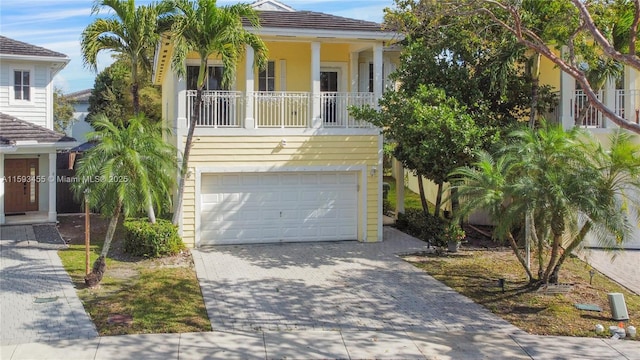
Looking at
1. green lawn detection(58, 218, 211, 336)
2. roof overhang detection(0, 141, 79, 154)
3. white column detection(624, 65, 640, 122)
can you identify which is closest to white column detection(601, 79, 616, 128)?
white column detection(624, 65, 640, 122)

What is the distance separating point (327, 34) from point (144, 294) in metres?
8.44

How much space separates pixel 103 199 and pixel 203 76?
446cm

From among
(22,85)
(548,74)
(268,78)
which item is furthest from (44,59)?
(548,74)

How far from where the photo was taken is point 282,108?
15836 mm

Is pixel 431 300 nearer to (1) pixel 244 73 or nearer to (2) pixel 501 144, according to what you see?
(2) pixel 501 144

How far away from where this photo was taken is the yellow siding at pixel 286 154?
1500 centimetres

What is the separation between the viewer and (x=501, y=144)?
13.3m

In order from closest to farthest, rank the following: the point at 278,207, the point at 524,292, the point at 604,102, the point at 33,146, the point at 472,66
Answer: the point at 524,292, the point at 472,66, the point at 278,207, the point at 604,102, the point at 33,146

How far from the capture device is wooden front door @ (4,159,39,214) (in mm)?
18875

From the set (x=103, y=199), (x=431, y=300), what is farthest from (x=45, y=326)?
(x=431, y=300)

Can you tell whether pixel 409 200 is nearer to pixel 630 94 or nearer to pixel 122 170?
pixel 630 94

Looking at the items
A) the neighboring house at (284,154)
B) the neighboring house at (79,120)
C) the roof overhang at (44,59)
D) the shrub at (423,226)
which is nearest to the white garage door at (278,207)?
the neighboring house at (284,154)

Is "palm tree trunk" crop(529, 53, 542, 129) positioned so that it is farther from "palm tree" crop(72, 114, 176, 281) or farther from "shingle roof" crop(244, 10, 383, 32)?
"palm tree" crop(72, 114, 176, 281)

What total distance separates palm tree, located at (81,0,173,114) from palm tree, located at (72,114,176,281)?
3488 mm
